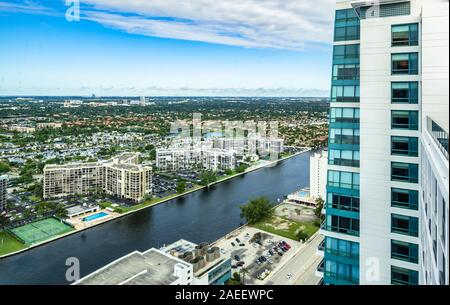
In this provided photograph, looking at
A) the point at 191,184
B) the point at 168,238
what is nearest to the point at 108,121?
the point at 191,184

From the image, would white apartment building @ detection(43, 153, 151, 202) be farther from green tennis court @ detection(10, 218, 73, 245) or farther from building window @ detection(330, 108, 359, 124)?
building window @ detection(330, 108, 359, 124)

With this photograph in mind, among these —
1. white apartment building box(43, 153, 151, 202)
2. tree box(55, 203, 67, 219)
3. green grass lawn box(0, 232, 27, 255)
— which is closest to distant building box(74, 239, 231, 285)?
green grass lawn box(0, 232, 27, 255)

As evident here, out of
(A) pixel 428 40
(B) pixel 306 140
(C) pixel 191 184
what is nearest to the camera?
(A) pixel 428 40

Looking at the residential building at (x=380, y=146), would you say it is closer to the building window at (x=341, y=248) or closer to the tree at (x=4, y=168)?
the building window at (x=341, y=248)

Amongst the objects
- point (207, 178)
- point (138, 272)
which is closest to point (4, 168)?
point (207, 178)
